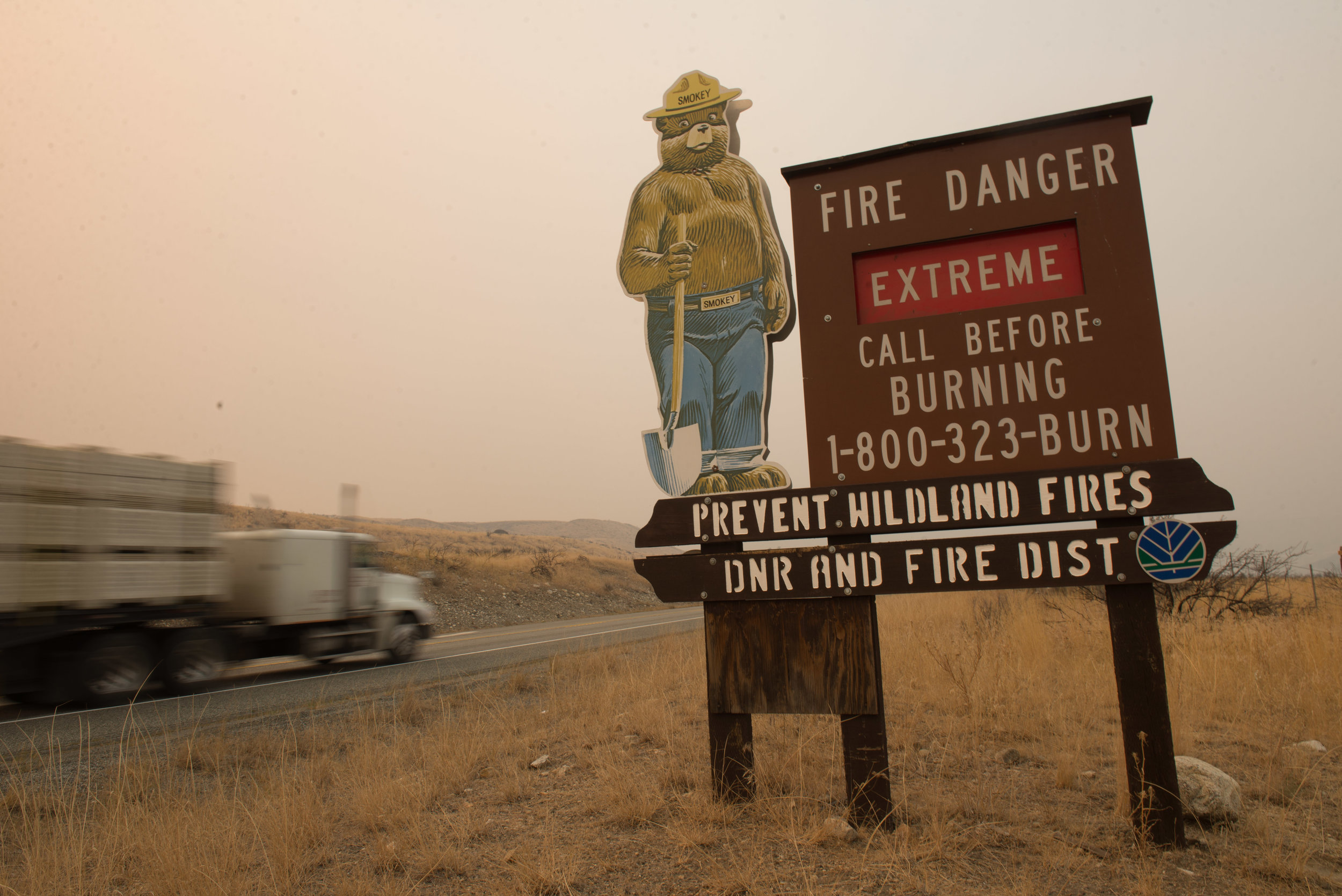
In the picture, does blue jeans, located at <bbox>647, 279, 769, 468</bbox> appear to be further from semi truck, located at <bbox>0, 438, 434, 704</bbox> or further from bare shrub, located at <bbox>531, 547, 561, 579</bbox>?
bare shrub, located at <bbox>531, 547, 561, 579</bbox>

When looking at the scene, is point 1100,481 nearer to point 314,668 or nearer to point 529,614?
point 314,668

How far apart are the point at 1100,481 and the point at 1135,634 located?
0.75m

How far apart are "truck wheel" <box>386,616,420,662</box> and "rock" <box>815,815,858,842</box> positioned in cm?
1188

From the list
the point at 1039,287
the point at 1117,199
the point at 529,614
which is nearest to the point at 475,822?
the point at 1039,287

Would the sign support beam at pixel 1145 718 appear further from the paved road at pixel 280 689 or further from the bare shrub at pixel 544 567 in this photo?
the bare shrub at pixel 544 567

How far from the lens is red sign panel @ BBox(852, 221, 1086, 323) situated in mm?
4047

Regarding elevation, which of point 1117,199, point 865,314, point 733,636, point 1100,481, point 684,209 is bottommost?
point 733,636

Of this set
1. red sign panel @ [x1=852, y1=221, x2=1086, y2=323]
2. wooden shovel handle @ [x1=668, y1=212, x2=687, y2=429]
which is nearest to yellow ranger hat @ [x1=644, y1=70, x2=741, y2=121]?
wooden shovel handle @ [x1=668, y1=212, x2=687, y2=429]

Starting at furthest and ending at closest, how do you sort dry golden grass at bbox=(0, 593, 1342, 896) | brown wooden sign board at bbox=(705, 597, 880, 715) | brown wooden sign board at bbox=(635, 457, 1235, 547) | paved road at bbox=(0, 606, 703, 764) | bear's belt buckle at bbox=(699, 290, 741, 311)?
paved road at bbox=(0, 606, 703, 764) → bear's belt buckle at bbox=(699, 290, 741, 311) → brown wooden sign board at bbox=(705, 597, 880, 715) → brown wooden sign board at bbox=(635, 457, 1235, 547) → dry golden grass at bbox=(0, 593, 1342, 896)

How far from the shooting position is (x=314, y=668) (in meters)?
14.0

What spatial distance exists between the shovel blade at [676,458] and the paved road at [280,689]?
17.5 feet

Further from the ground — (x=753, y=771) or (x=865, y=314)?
(x=865, y=314)

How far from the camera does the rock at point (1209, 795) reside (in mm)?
3729

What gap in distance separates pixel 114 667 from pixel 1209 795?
12.1 m
